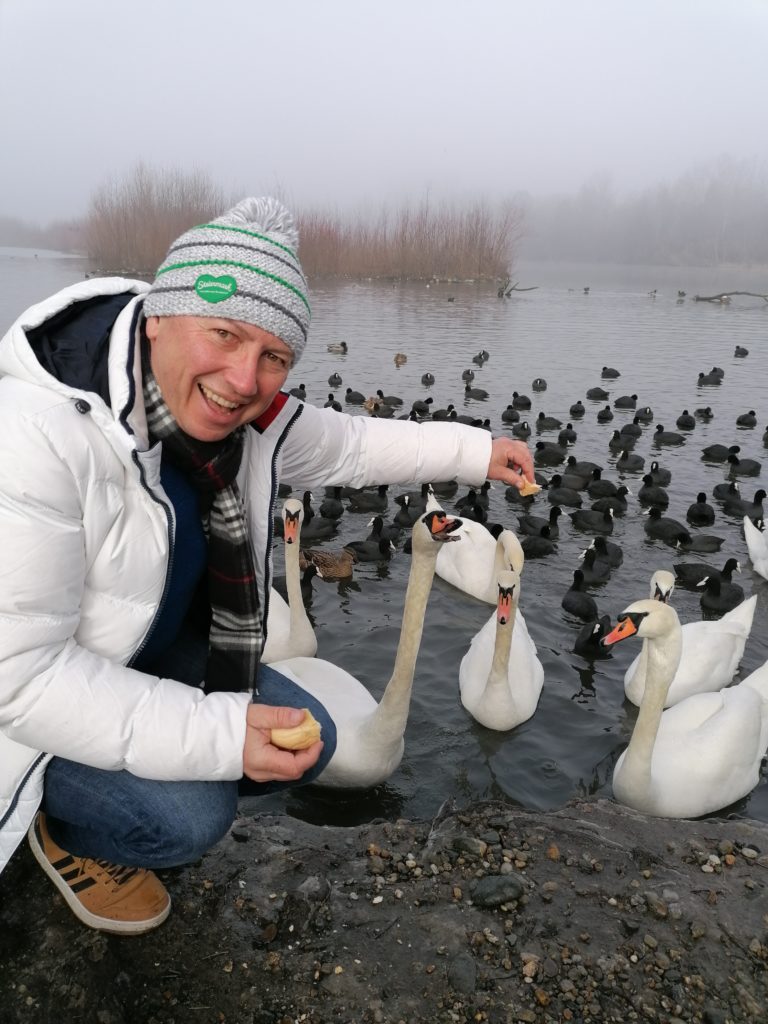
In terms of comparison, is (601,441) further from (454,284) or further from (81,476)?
(454,284)

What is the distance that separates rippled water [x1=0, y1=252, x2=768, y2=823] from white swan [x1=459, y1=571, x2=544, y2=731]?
15cm

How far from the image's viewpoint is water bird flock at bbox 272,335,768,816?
544cm

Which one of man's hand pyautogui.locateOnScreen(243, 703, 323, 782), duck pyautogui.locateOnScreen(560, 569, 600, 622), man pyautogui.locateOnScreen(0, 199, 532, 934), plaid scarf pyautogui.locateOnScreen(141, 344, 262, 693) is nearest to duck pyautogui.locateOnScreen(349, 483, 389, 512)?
duck pyautogui.locateOnScreen(560, 569, 600, 622)

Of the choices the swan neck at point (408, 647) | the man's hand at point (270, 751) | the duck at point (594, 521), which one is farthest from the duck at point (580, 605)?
the man's hand at point (270, 751)

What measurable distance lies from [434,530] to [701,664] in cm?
360

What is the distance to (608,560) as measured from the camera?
9.56 meters

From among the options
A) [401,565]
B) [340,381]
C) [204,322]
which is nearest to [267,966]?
[204,322]

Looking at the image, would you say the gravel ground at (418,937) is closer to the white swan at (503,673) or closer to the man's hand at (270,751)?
the man's hand at (270,751)

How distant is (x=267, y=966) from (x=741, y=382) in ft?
74.4

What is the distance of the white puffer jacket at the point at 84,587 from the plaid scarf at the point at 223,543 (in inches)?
5.3

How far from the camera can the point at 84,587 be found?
2.44m

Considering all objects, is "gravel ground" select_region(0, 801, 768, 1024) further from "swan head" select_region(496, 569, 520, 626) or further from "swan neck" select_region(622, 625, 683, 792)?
"swan head" select_region(496, 569, 520, 626)

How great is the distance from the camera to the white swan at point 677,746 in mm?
5219

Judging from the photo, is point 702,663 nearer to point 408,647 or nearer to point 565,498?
point 408,647
